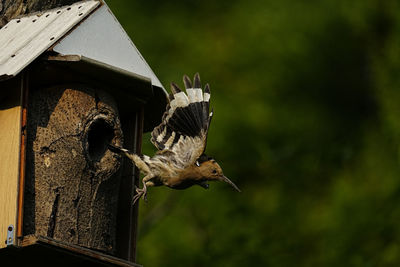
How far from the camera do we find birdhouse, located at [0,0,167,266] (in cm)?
583

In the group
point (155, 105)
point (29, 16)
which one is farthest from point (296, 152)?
point (29, 16)

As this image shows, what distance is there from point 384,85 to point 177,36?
2099mm

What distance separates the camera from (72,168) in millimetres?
6070

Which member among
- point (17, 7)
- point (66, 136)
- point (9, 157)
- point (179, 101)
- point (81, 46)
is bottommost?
point (9, 157)

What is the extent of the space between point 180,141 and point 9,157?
1.20 m

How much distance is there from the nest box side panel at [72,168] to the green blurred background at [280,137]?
8.98ft

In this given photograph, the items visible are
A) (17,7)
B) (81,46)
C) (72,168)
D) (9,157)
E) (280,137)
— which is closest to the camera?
(9,157)

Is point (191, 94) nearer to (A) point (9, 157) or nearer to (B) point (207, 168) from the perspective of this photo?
(B) point (207, 168)

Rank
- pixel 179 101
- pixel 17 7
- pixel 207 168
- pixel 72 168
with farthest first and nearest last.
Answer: pixel 17 7 → pixel 207 168 → pixel 179 101 → pixel 72 168

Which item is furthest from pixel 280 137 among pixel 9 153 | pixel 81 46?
pixel 9 153

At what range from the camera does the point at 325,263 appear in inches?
359

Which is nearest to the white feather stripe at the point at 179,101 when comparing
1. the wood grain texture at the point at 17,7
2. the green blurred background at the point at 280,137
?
the wood grain texture at the point at 17,7

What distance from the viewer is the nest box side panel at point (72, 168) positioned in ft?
19.5

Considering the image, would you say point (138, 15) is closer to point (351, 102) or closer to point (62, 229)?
point (351, 102)
